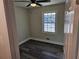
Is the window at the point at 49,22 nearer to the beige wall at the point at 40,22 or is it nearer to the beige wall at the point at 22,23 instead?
the beige wall at the point at 40,22

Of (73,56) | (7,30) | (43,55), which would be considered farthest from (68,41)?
(43,55)

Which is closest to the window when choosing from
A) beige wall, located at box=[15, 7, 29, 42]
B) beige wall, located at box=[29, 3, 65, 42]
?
beige wall, located at box=[29, 3, 65, 42]

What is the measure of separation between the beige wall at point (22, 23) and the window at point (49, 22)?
1050 mm

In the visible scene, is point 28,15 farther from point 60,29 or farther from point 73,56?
point 73,56

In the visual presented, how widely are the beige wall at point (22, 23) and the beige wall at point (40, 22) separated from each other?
0.34 meters

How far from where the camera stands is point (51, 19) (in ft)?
16.3

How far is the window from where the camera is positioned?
492 cm

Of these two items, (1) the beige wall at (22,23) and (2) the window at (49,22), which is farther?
(2) the window at (49,22)

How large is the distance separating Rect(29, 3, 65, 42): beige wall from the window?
21cm

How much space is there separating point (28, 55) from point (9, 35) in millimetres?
2942

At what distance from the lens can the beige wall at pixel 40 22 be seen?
468 centimetres

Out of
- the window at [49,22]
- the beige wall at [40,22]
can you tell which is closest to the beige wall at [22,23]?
the beige wall at [40,22]

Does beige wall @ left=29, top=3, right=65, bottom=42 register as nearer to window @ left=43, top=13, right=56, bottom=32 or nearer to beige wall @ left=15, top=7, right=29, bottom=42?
window @ left=43, top=13, right=56, bottom=32

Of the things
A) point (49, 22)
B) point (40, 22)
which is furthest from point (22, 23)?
point (49, 22)
